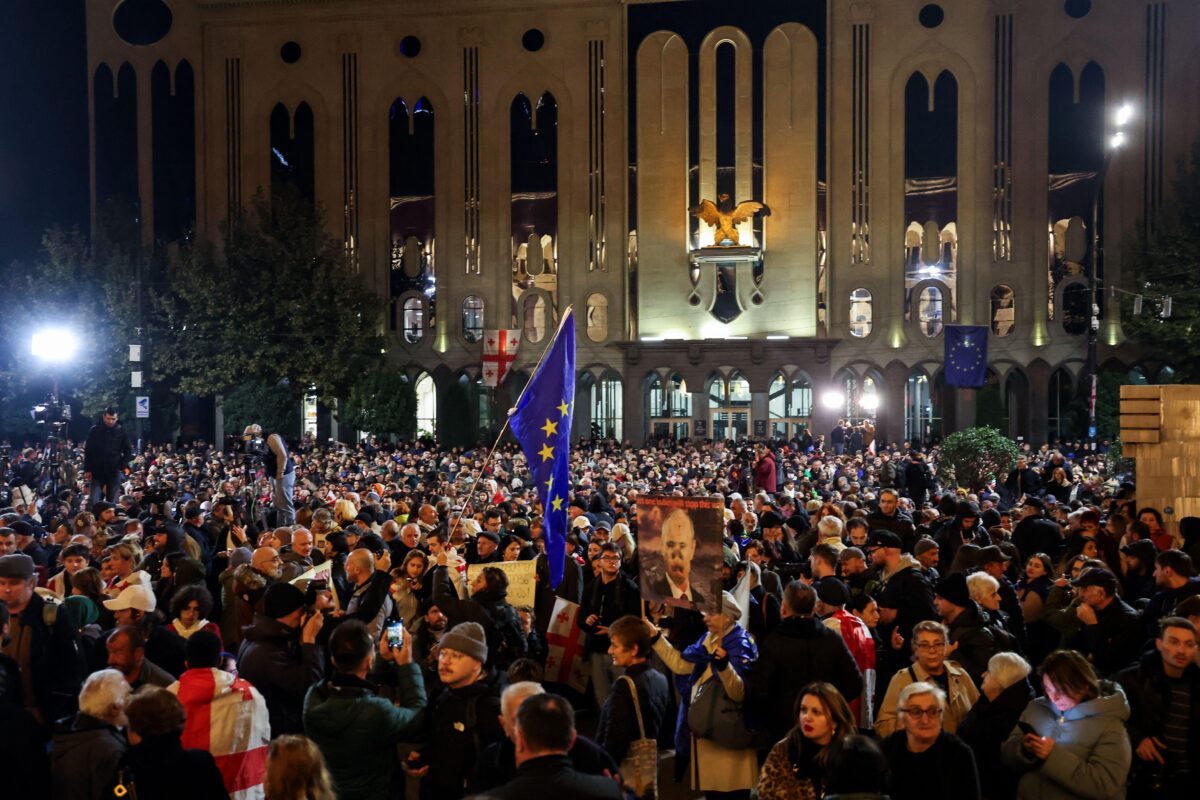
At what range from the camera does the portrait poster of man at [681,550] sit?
19.8 feet

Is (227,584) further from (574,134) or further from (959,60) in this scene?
(959,60)

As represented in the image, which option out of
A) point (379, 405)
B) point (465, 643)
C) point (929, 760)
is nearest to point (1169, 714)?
point (929, 760)

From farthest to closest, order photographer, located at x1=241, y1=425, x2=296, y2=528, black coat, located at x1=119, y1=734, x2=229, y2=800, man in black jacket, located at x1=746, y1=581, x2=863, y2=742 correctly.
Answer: photographer, located at x1=241, y1=425, x2=296, y2=528
man in black jacket, located at x1=746, y1=581, x2=863, y2=742
black coat, located at x1=119, y1=734, x2=229, y2=800

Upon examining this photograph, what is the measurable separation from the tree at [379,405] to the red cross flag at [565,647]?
100 feet

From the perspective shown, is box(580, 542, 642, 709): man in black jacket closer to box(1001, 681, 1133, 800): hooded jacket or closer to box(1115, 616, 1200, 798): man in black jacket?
box(1001, 681, 1133, 800): hooded jacket

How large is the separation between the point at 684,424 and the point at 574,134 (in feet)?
38.1

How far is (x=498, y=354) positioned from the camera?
38344mm

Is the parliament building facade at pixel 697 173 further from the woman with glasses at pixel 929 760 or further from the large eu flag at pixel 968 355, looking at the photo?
the woman with glasses at pixel 929 760

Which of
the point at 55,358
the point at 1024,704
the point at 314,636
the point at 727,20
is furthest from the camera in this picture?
the point at 727,20

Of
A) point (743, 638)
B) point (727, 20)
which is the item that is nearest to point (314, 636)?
point (743, 638)

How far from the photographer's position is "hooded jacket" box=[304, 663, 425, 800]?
4852mm

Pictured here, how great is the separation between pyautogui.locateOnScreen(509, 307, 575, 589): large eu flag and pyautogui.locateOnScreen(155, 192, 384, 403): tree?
99.1 feet

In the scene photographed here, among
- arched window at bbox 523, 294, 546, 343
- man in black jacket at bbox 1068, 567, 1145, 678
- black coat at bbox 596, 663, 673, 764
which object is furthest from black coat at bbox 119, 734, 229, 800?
arched window at bbox 523, 294, 546, 343

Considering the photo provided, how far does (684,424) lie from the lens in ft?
130
